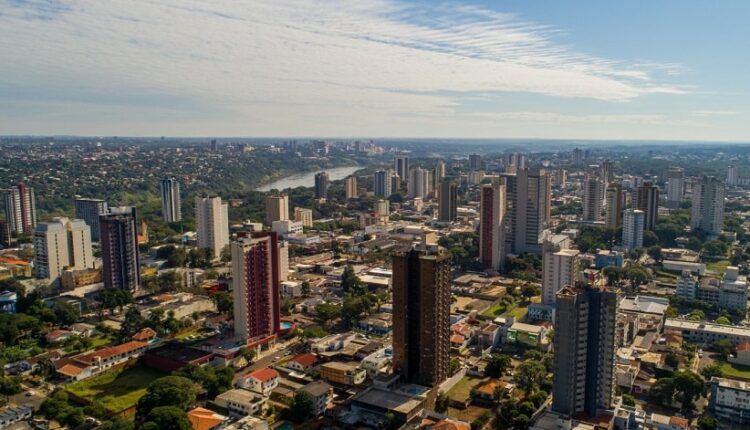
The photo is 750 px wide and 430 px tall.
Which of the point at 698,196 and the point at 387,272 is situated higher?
the point at 698,196

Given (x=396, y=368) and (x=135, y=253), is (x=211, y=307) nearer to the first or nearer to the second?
(x=135, y=253)

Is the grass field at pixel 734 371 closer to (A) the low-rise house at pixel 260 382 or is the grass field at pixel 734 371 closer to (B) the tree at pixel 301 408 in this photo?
(B) the tree at pixel 301 408

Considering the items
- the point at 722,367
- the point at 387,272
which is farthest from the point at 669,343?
the point at 387,272

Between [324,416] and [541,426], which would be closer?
[541,426]

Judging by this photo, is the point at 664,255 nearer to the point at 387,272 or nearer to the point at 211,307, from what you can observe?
the point at 387,272

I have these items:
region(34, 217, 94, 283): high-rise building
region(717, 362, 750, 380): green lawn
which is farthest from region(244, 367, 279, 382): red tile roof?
region(34, 217, 94, 283): high-rise building

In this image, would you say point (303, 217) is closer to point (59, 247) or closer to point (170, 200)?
point (170, 200)

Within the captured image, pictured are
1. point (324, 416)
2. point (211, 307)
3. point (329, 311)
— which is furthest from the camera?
point (211, 307)

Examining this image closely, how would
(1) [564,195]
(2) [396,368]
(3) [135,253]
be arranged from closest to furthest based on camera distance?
(2) [396,368] → (3) [135,253] → (1) [564,195]
